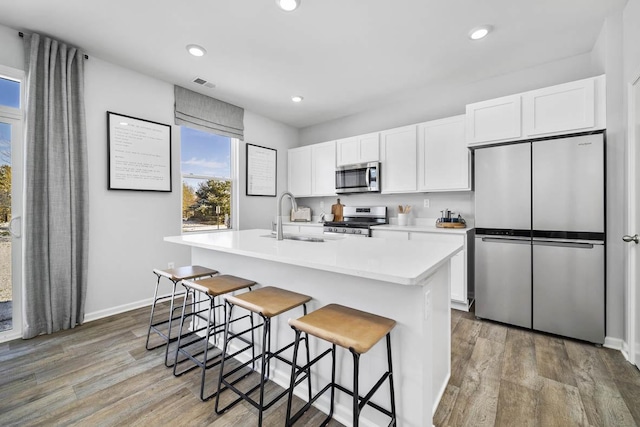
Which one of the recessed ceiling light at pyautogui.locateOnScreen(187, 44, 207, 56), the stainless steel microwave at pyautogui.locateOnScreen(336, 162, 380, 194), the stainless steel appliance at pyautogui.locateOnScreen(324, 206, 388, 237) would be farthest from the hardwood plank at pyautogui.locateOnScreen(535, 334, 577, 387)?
the recessed ceiling light at pyautogui.locateOnScreen(187, 44, 207, 56)

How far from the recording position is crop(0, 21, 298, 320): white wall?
111 inches

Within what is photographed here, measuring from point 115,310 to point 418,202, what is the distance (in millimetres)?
3919

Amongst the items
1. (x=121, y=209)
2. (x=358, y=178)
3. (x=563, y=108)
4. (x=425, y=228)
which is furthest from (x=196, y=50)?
(x=563, y=108)

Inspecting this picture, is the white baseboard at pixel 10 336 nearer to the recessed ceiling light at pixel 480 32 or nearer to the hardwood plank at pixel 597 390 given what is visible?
the hardwood plank at pixel 597 390

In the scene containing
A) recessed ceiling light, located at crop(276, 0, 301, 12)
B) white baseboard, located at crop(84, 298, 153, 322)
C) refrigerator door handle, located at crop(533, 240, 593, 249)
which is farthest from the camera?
white baseboard, located at crop(84, 298, 153, 322)

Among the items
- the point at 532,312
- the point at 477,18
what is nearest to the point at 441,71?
the point at 477,18

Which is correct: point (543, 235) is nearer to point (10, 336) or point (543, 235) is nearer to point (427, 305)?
point (427, 305)

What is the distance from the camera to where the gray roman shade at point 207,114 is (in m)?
3.52

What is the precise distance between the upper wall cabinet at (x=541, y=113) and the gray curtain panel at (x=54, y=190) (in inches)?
155

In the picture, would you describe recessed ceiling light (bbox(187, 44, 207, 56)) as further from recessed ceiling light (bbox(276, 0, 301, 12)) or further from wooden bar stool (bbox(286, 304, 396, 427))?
wooden bar stool (bbox(286, 304, 396, 427))

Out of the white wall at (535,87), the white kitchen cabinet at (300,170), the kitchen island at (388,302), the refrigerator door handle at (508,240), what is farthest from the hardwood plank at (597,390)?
the white kitchen cabinet at (300,170)

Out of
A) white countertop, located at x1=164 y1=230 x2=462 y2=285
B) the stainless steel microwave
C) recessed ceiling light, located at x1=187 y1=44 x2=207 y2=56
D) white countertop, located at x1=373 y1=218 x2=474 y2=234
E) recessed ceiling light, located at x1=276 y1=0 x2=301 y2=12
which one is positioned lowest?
white countertop, located at x1=164 y1=230 x2=462 y2=285

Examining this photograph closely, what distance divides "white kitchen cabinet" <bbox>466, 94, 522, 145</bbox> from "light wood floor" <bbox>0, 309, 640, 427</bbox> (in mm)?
1916

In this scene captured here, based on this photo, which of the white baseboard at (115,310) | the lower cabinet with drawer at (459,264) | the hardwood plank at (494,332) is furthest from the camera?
the lower cabinet with drawer at (459,264)
